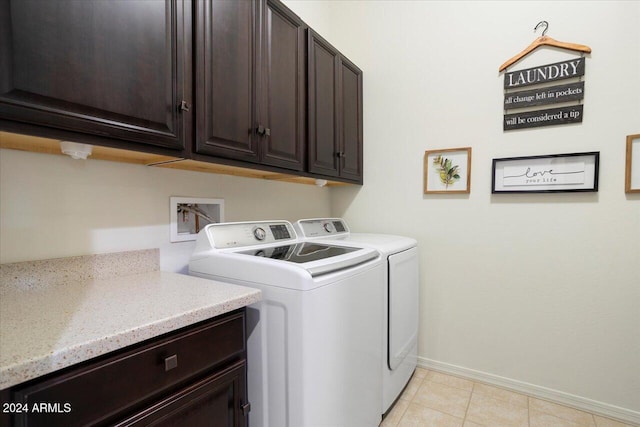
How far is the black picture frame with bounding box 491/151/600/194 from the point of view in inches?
64.9

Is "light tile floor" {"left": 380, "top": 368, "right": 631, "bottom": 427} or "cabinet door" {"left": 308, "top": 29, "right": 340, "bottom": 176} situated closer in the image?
"light tile floor" {"left": 380, "top": 368, "right": 631, "bottom": 427}

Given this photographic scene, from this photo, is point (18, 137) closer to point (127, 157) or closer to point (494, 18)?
point (127, 157)

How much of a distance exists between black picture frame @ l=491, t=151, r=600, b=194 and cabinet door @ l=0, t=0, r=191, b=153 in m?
1.77

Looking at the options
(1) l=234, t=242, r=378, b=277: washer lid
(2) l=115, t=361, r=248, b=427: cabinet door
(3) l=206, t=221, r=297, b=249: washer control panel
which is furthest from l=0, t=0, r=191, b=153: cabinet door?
(2) l=115, t=361, r=248, b=427: cabinet door

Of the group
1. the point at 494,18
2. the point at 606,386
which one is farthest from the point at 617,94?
the point at 606,386

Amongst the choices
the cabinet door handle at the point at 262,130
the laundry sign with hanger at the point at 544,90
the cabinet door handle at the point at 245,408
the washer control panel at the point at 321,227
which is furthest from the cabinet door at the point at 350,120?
the cabinet door handle at the point at 245,408

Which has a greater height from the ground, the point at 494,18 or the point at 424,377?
the point at 494,18

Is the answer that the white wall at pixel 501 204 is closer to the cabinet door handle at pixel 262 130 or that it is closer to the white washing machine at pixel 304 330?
the white washing machine at pixel 304 330

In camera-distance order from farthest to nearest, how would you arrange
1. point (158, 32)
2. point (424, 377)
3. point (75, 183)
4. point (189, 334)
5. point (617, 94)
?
point (424, 377), point (617, 94), point (75, 183), point (158, 32), point (189, 334)

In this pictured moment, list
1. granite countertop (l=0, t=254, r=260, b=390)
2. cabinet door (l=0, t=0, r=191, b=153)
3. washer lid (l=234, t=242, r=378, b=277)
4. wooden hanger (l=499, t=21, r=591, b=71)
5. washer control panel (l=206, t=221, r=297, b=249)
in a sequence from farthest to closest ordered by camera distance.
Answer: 1. wooden hanger (l=499, t=21, r=591, b=71)
2. washer control panel (l=206, t=221, r=297, b=249)
3. washer lid (l=234, t=242, r=378, b=277)
4. cabinet door (l=0, t=0, r=191, b=153)
5. granite countertop (l=0, t=254, r=260, b=390)

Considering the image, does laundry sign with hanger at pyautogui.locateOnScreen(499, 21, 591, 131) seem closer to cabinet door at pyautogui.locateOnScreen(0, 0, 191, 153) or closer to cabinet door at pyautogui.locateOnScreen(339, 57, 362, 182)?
cabinet door at pyautogui.locateOnScreen(339, 57, 362, 182)

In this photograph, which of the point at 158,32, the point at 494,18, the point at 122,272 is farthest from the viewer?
the point at 494,18

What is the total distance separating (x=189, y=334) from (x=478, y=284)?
1.80m

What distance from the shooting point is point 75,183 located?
111cm
